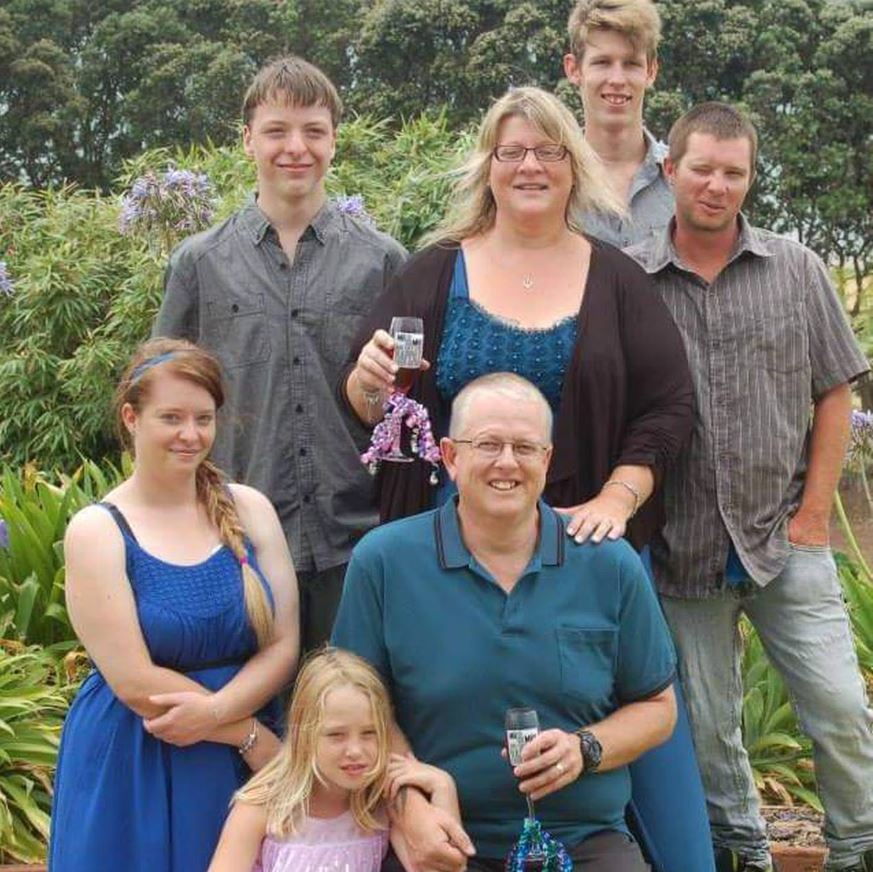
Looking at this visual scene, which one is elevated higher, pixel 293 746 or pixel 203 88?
pixel 203 88

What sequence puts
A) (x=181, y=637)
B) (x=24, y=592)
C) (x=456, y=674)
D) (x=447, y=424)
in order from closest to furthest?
(x=456, y=674)
(x=181, y=637)
(x=447, y=424)
(x=24, y=592)

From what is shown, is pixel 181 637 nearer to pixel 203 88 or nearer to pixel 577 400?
pixel 577 400

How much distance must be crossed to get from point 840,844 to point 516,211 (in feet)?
7.59

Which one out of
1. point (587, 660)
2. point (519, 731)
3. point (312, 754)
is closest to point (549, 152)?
point (587, 660)

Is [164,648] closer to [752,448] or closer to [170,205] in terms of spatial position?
[752,448]

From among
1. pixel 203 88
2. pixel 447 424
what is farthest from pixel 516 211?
pixel 203 88

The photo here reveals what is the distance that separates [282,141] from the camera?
486 centimetres

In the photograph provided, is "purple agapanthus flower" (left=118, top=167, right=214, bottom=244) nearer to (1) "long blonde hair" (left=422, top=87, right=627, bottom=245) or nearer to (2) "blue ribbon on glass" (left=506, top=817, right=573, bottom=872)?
(1) "long blonde hair" (left=422, top=87, right=627, bottom=245)

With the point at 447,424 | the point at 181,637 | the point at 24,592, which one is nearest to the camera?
the point at 181,637

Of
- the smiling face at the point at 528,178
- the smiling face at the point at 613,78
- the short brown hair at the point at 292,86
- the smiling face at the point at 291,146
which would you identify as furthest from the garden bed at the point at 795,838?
the short brown hair at the point at 292,86

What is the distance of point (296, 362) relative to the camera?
16.0ft

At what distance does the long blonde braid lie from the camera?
167 inches

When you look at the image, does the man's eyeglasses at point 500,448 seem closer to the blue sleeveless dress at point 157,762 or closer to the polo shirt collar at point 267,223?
the blue sleeveless dress at point 157,762

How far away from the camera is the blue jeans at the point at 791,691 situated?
15.7 ft
